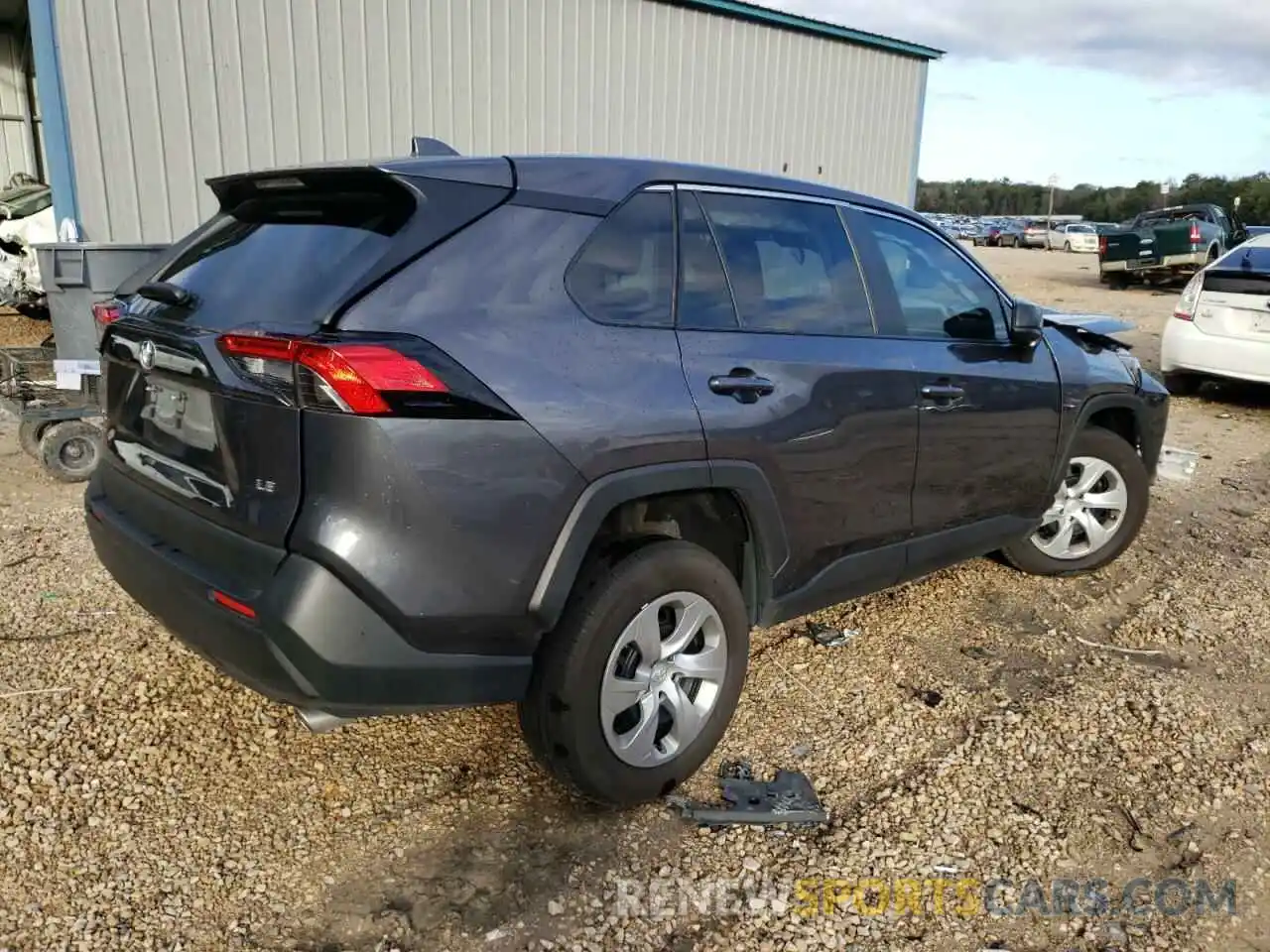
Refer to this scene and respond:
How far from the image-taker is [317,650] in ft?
7.16

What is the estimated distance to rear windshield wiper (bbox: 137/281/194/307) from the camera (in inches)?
103

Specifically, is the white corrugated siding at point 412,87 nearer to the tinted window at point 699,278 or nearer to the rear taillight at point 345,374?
the tinted window at point 699,278

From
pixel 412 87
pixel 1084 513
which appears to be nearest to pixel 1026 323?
pixel 1084 513

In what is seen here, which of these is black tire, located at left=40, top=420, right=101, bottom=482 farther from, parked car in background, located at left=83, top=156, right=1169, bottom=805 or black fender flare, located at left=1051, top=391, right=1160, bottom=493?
black fender flare, located at left=1051, top=391, right=1160, bottom=493

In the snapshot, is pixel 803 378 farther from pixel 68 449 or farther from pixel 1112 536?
pixel 68 449

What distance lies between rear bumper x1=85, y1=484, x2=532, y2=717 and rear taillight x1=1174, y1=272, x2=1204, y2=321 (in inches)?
340

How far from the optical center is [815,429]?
3.05 metres

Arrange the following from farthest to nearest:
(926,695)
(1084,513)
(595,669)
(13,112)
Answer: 1. (13,112)
2. (1084,513)
3. (926,695)
4. (595,669)

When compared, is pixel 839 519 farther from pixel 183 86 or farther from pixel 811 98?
pixel 811 98

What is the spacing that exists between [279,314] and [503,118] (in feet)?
25.7

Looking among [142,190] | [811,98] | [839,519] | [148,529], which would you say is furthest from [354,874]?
[811,98]

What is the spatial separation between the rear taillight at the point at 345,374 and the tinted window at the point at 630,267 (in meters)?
0.56

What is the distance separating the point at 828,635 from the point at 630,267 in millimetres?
2028

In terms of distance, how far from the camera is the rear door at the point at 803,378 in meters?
2.83
